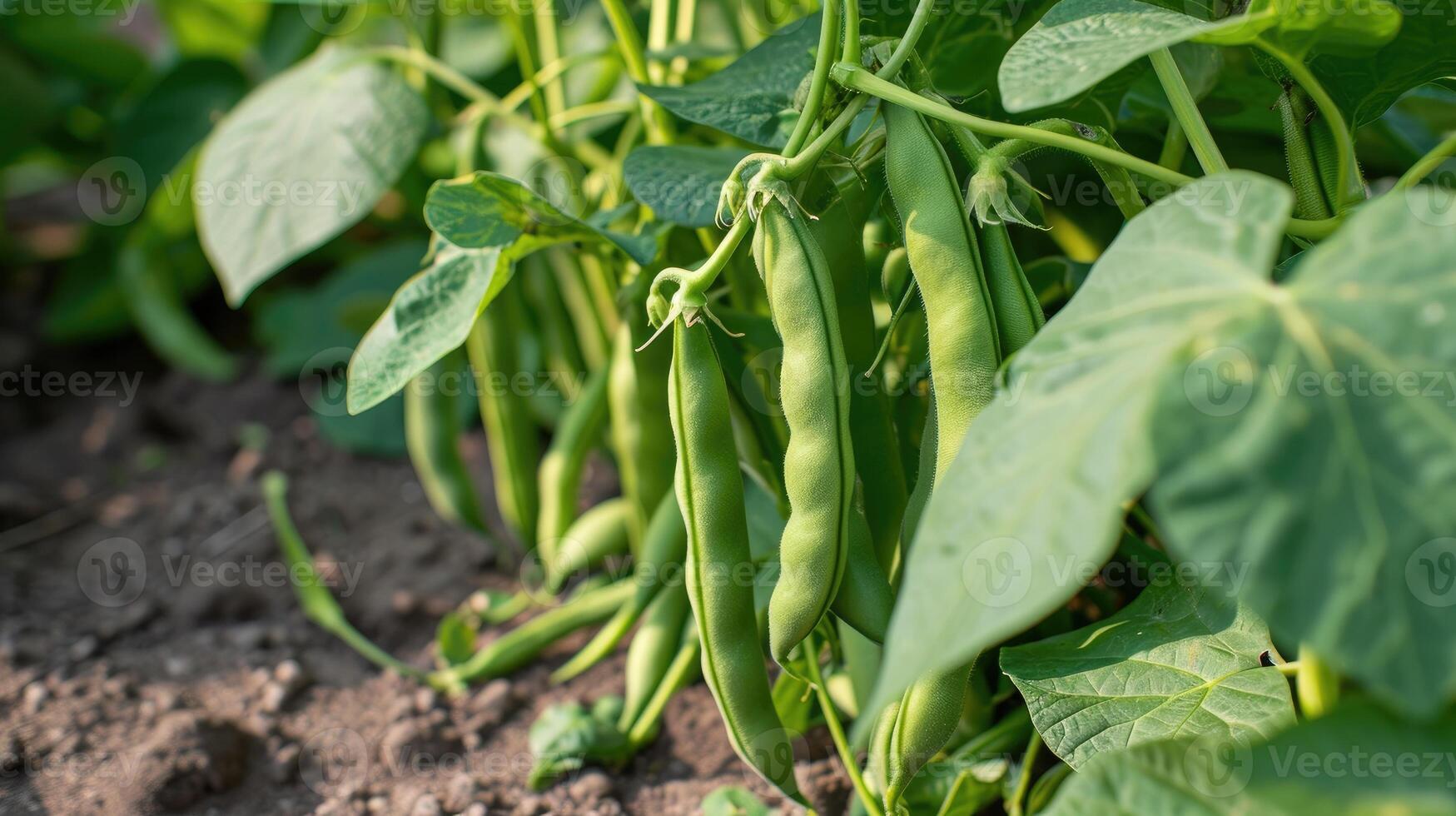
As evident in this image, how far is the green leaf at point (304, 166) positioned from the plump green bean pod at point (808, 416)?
0.59 m

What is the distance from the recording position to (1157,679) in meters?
0.81

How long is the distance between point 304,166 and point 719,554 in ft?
2.32

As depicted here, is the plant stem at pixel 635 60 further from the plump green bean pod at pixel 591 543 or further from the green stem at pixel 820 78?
the plump green bean pod at pixel 591 543

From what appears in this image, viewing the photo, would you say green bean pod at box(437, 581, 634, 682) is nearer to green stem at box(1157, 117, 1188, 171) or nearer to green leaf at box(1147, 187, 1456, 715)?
green stem at box(1157, 117, 1188, 171)

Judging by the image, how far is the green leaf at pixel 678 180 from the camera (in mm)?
897

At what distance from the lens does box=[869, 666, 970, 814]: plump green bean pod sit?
78 centimetres

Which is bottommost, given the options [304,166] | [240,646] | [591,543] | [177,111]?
[240,646]

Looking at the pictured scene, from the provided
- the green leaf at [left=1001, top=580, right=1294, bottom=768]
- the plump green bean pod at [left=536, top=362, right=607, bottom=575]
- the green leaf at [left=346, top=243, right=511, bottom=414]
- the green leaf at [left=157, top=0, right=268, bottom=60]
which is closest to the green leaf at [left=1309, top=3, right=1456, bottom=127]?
the green leaf at [left=1001, top=580, right=1294, bottom=768]

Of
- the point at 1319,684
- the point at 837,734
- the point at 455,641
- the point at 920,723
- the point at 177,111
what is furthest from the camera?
the point at 177,111

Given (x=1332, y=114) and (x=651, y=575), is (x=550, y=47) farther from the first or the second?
(x=1332, y=114)

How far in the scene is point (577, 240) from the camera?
1002mm

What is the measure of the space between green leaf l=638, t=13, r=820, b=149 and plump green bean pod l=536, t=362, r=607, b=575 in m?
0.42

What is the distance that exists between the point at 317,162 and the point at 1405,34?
1011 mm

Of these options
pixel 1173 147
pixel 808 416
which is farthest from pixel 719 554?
pixel 1173 147
